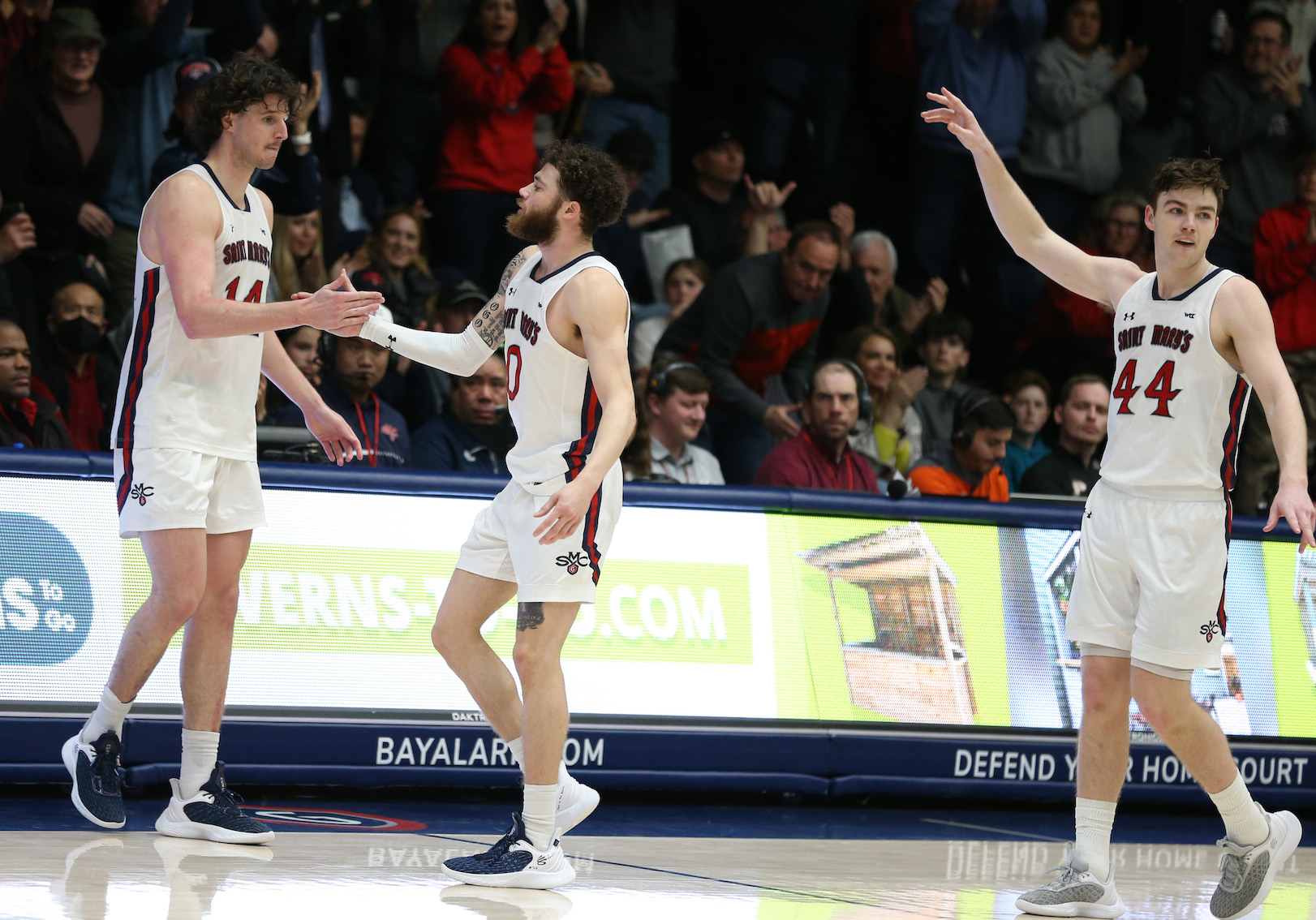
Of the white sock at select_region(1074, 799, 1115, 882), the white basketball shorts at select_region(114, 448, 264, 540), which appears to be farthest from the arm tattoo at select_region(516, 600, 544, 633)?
the white sock at select_region(1074, 799, 1115, 882)

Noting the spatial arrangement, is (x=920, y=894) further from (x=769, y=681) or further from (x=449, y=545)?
(x=449, y=545)

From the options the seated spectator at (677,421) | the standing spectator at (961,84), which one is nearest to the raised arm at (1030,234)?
the seated spectator at (677,421)

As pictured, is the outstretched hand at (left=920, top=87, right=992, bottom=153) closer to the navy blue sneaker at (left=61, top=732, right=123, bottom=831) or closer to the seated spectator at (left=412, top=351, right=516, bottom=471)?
the seated spectator at (left=412, top=351, right=516, bottom=471)

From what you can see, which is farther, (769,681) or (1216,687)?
(1216,687)

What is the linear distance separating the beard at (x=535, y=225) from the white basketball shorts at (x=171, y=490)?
1282 mm

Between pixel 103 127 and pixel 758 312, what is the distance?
399 cm

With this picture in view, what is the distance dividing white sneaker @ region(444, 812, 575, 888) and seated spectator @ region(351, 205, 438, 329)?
490cm

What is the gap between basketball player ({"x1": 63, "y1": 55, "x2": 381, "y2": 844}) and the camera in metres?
5.26

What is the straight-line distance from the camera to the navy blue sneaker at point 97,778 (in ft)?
17.6

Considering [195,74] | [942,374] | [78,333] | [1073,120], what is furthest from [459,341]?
[1073,120]

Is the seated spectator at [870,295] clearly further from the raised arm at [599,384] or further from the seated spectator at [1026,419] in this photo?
the raised arm at [599,384]

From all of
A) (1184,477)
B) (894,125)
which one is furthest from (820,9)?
(1184,477)

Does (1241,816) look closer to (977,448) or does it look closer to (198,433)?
(198,433)

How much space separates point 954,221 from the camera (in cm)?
1173
